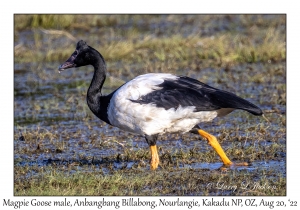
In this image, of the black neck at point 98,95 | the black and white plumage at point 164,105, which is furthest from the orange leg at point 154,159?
the black neck at point 98,95

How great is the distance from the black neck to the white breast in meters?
0.23

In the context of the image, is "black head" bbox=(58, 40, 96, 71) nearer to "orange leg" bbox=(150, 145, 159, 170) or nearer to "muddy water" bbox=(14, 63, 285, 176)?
"muddy water" bbox=(14, 63, 285, 176)

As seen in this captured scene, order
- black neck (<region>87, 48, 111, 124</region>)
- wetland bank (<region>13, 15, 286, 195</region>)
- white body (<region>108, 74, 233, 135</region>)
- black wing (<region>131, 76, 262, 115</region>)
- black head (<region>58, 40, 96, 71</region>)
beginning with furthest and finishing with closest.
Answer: black head (<region>58, 40, 96, 71</region>) → black neck (<region>87, 48, 111, 124</region>) → white body (<region>108, 74, 233, 135</region>) → black wing (<region>131, 76, 262, 115</region>) → wetland bank (<region>13, 15, 286, 195</region>)

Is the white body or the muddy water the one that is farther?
the muddy water

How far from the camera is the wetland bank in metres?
6.62

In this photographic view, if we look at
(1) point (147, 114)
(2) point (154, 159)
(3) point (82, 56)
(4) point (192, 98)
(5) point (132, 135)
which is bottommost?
(2) point (154, 159)

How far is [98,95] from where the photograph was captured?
7684mm

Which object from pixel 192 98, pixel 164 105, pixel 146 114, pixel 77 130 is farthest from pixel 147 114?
pixel 77 130

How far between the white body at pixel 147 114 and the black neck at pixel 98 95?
23 centimetres

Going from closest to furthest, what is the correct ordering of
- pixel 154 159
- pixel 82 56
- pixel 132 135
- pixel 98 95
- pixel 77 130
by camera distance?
pixel 154 159 → pixel 98 95 → pixel 82 56 → pixel 132 135 → pixel 77 130

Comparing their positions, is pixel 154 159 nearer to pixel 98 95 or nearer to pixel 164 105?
pixel 164 105

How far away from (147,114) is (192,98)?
0.48m

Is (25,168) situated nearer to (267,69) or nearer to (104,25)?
(267,69)

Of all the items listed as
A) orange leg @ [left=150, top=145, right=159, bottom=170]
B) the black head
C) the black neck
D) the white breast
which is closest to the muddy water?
orange leg @ [left=150, top=145, right=159, bottom=170]
